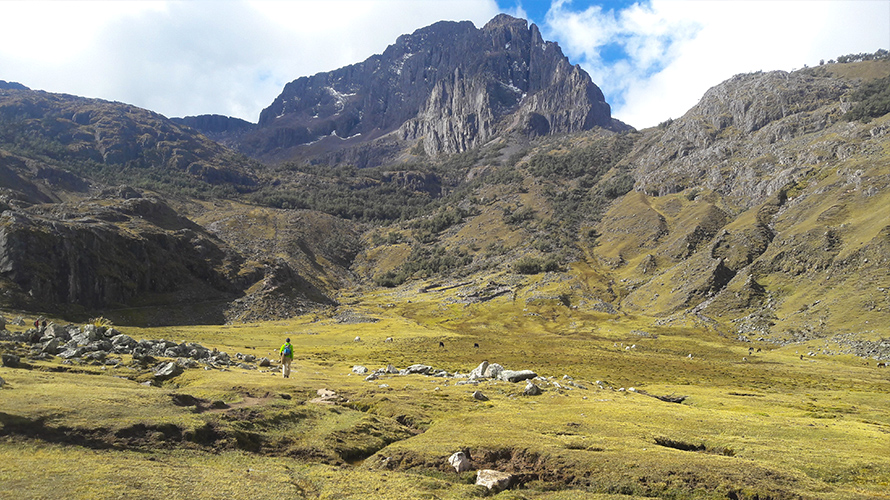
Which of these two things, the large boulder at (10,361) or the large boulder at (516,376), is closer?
the large boulder at (10,361)

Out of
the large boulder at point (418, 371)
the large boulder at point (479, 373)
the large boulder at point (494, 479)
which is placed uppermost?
the large boulder at point (494, 479)

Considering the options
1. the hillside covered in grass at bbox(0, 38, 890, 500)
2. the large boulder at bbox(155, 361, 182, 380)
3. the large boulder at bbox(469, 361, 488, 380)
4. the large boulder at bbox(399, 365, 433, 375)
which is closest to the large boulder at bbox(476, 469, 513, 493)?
the hillside covered in grass at bbox(0, 38, 890, 500)

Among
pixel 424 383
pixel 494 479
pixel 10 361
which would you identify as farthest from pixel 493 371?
pixel 10 361

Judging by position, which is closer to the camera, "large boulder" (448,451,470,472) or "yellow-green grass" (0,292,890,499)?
"yellow-green grass" (0,292,890,499)

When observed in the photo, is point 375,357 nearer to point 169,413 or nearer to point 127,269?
point 169,413

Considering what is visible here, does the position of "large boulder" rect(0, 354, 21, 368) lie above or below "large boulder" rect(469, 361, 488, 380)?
above

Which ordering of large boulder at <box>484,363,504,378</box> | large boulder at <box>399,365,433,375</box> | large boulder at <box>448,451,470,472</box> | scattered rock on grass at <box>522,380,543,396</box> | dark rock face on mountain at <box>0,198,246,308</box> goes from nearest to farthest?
large boulder at <box>448,451,470,472</box>
scattered rock on grass at <box>522,380,543,396</box>
large boulder at <box>484,363,504,378</box>
large boulder at <box>399,365,433,375</box>
dark rock face on mountain at <box>0,198,246,308</box>

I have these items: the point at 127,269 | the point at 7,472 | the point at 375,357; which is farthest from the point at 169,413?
the point at 127,269

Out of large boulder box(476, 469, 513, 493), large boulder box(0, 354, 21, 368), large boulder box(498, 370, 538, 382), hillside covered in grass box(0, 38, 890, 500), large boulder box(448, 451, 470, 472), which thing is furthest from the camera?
large boulder box(498, 370, 538, 382)

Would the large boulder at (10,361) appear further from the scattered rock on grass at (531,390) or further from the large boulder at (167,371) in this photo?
the scattered rock on grass at (531,390)

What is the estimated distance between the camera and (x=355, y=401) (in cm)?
3869

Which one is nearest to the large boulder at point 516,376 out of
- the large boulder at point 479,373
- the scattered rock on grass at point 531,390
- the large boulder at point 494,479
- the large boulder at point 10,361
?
the large boulder at point 479,373

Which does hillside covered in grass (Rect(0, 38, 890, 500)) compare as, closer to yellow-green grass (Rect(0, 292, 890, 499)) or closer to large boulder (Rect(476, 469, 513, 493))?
yellow-green grass (Rect(0, 292, 890, 499))

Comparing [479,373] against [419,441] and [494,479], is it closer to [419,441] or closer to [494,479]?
[419,441]
